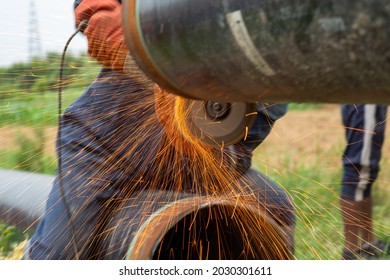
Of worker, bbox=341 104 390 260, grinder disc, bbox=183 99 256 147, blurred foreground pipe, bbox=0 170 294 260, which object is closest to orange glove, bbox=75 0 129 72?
grinder disc, bbox=183 99 256 147

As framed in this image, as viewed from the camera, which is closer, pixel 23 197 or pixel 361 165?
pixel 23 197

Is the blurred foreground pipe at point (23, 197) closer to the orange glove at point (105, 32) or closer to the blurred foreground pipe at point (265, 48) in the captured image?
the orange glove at point (105, 32)

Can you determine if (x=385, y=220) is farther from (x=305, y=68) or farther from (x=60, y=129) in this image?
(x=305, y=68)

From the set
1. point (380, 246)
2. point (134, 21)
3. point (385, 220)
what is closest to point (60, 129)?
point (134, 21)

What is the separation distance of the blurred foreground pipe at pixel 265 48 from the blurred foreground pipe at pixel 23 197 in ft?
5.62

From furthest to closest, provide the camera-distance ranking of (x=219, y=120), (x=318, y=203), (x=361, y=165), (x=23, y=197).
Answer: (x=318, y=203) → (x=361, y=165) → (x=23, y=197) → (x=219, y=120)

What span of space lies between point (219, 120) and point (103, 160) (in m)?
0.59

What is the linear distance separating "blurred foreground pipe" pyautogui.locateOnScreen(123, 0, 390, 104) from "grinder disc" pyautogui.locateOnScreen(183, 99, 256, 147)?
58 cm

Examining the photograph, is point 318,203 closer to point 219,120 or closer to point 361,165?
point 361,165

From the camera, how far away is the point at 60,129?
7.71ft

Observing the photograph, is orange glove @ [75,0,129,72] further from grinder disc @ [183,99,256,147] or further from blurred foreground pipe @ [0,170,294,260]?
blurred foreground pipe @ [0,170,294,260]

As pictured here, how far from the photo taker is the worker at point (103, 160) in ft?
7.29

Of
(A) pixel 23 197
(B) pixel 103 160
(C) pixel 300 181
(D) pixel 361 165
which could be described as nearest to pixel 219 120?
(B) pixel 103 160

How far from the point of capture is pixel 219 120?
1.87 metres
